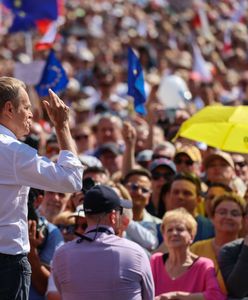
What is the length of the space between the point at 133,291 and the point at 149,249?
280cm

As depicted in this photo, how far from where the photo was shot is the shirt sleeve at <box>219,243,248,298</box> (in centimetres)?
817

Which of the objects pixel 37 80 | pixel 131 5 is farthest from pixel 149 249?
pixel 131 5

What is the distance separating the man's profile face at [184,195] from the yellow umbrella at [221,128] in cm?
58

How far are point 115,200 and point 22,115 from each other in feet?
3.47

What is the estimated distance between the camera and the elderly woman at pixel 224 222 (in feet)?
30.3

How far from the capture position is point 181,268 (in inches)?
338

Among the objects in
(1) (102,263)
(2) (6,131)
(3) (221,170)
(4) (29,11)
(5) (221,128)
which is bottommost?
(3) (221,170)

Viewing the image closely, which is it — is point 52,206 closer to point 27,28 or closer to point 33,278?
point 33,278

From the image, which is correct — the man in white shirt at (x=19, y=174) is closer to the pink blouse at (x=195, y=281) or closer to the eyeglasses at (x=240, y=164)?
the pink blouse at (x=195, y=281)

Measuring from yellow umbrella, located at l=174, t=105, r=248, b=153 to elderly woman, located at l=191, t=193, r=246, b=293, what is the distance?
43 centimetres

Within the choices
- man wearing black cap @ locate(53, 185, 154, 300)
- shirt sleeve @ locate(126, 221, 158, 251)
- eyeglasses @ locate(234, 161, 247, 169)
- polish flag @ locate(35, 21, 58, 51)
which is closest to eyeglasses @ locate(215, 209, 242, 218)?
shirt sleeve @ locate(126, 221, 158, 251)

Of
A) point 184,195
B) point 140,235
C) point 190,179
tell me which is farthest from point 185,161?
point 140,235

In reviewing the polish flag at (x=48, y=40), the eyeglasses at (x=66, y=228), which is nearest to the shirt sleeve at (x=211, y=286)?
the eyeglasses at (x=66, y=228)

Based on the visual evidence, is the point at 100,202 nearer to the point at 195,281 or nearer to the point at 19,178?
the point at 19,178
